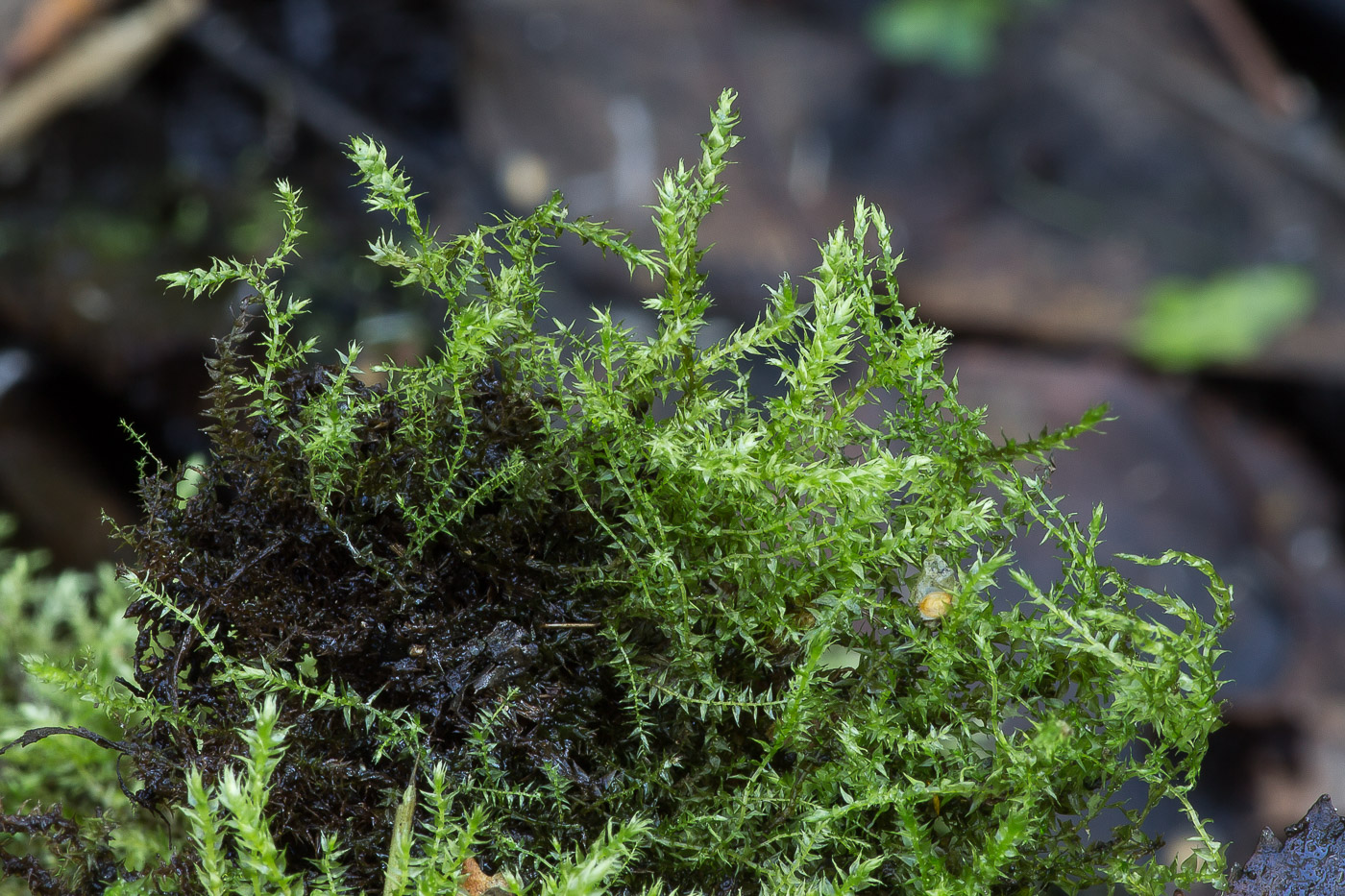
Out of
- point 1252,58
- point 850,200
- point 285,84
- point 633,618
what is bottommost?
point 633,618

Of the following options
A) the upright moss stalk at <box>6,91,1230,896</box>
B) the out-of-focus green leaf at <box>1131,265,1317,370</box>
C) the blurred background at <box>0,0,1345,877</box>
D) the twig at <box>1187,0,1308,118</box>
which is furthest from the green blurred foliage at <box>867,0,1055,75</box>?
the upright moss stalk at <box>6,91,1230,896</box>

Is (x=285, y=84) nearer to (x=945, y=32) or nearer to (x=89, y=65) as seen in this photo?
(x=89, y=65)

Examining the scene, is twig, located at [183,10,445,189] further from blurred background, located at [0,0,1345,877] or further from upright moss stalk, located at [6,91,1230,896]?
upright moss stalk, located at [6,91,1230,896]

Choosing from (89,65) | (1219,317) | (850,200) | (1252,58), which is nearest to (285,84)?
(89,65)

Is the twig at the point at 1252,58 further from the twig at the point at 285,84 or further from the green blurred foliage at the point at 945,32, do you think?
the twig at the point at 285,84

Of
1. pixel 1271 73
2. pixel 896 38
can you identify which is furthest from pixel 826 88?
pixel 1271 73
